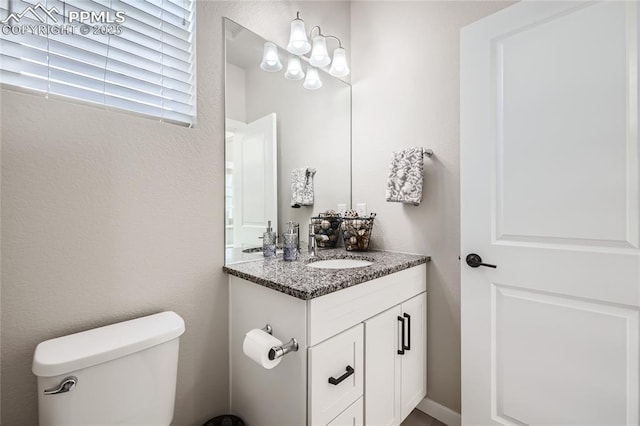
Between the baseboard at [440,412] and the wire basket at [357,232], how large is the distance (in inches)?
37.4

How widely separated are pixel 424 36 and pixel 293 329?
5.68 ft

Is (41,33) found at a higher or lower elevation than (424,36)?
lower

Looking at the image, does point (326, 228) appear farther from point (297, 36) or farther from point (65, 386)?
point (65, 386)

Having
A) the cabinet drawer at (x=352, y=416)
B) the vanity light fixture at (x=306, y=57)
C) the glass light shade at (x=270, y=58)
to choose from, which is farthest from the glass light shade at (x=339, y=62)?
the cabinet drawer at (x=352, y=416)

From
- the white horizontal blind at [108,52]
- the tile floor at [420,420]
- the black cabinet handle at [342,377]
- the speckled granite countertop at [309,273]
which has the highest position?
the white horizontal blind at [108,52]

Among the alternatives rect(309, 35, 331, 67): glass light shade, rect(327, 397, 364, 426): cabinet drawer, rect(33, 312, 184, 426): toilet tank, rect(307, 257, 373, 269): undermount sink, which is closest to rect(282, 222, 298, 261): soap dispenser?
rect(307, 257, 373, 269): undermount sink

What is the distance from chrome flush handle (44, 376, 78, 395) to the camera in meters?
0.79

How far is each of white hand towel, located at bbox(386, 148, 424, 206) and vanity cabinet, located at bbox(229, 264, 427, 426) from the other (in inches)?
15.5

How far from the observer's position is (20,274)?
2.92 feet

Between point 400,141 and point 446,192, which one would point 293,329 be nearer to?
point 446,192

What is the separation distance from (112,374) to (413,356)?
133 cm

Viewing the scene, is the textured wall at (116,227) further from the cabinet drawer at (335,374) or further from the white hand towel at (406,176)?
the white hand towel at (406,176)

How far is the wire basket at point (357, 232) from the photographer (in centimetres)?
177

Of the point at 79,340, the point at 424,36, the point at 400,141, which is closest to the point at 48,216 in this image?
the point at 79,340
